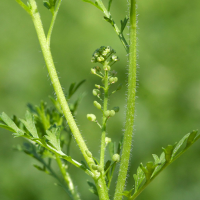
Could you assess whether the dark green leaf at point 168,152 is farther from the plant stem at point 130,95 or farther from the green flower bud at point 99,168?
the green flower bud at point 99,168

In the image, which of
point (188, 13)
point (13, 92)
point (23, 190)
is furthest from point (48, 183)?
point (188, 13)

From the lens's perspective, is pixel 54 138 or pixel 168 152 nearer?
pixel 168 152

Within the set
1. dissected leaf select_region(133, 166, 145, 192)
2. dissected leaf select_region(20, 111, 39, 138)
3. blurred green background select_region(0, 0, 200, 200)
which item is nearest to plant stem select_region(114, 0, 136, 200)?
dissected leaf select_region(133, 166, 145, 192)

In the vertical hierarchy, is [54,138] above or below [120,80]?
above

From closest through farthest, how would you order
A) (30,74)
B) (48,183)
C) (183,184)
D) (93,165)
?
(93,165) → (183,184) → (48,183) → (30,74)

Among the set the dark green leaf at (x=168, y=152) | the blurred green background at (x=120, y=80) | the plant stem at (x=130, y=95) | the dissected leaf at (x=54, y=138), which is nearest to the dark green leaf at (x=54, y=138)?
the dissected leaf at (x=54, y=138)

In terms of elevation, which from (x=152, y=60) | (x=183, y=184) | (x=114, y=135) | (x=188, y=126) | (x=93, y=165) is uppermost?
(x=93, y=165)

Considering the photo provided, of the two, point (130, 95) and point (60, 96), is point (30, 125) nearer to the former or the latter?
point (60, 96)

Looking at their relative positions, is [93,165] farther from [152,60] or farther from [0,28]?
[0,28]

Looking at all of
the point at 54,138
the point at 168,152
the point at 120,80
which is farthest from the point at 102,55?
the point at 120,80
